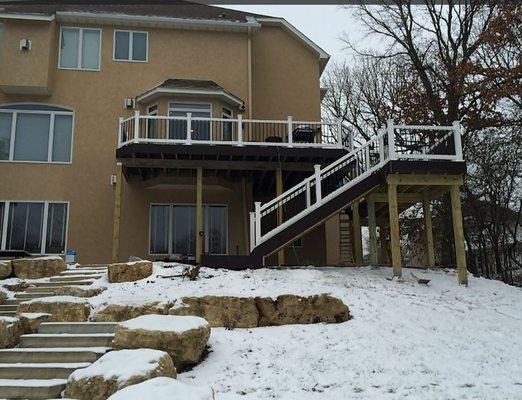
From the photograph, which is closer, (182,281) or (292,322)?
(292,322)

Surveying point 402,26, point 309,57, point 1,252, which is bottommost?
point 1,252

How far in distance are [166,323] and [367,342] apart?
325 centimetres

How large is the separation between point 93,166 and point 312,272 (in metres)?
8.64

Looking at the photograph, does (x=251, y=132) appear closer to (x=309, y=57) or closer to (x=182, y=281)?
(x=309, y=57)

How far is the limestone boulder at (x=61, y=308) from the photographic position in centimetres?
912

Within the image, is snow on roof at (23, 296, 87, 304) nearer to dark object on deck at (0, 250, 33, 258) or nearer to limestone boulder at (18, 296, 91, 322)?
limestone boulder at (18, 296, 91, 322)

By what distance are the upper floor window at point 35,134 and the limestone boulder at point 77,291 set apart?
7.59m

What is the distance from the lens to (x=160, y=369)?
6.06 meters

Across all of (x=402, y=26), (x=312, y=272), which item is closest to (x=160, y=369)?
(x=312, y=272)

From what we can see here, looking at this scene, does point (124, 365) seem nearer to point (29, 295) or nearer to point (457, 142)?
point (29, 295)

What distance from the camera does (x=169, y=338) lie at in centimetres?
720

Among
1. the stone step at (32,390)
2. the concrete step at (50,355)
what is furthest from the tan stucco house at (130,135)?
the stone step at (32,390)

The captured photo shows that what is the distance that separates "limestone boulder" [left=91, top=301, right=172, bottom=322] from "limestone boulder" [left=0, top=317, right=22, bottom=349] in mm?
1269

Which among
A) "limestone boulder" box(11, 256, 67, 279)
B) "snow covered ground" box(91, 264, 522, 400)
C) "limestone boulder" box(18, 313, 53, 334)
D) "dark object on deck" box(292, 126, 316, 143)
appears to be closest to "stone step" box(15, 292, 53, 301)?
"limestone boulder" box(11, 256, 67, 279)
